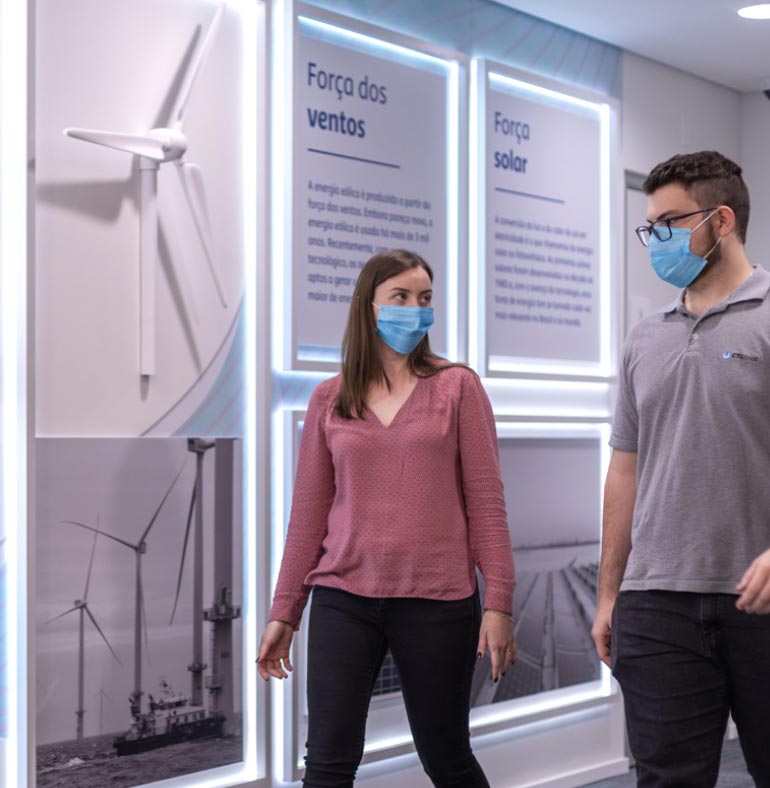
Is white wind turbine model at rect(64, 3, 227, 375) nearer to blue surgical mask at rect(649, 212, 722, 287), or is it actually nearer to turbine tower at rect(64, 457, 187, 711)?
turbine tower at rect(64, 457, 187, 711)

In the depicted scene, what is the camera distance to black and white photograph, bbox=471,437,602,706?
13.7ft

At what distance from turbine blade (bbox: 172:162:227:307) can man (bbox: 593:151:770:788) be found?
4.54ft

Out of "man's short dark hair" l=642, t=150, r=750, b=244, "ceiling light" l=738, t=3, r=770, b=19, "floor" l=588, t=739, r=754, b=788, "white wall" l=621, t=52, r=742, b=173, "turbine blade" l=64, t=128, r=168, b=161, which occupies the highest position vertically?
"ceiling light" l=738, t=3, r=770, b=19

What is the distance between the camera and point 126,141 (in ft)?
10.1

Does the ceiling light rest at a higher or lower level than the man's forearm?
higher

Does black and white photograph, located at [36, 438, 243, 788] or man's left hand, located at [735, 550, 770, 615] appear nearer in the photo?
man's left hand, located at [735, 550, 770, 615]

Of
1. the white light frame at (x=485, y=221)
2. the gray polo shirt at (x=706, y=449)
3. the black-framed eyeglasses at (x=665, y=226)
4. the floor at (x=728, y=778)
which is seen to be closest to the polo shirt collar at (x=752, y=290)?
the gray polo shirt at (x=706, y=449)

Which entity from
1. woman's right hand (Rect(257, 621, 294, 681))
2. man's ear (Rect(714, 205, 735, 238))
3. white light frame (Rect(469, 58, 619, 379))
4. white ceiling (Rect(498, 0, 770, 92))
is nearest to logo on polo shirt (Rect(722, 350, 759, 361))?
man's ear (Rect(714, 205, 735, 238))

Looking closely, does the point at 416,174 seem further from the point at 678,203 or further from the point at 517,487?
the point at 678,203

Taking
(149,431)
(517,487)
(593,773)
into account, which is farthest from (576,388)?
(149,431)

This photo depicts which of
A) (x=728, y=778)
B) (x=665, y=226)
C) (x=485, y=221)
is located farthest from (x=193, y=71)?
(x=728, y=778)

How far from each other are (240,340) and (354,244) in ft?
1.69

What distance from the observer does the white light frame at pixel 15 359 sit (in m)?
2.87

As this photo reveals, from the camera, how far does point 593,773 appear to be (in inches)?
173
